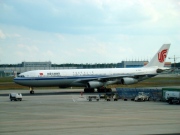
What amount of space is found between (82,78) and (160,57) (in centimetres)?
2073

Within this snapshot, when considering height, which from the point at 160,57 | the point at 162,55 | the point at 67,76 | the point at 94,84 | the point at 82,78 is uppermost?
the point at 162,55

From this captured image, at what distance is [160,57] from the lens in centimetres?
9262

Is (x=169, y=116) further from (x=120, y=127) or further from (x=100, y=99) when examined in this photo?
(x=100, y=99)

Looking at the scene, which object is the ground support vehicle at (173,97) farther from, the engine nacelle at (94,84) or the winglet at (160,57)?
the winglet at (160,57)

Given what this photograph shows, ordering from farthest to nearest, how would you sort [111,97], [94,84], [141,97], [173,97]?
[94,84]
[111,97]
[141,97]
[173,97]

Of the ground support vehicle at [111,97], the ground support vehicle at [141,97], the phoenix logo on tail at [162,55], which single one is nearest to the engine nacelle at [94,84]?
the ground support vehicle at [111,97]

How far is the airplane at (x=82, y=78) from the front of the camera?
267 feet

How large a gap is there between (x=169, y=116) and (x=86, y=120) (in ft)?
28.6

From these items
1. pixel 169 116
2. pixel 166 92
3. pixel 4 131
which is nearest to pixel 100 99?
pixel 166 92

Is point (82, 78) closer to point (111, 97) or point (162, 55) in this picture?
point (111, 97)

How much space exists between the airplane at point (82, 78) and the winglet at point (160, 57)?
3842 millimetres

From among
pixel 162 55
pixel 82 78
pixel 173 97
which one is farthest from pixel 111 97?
pixel 162 55

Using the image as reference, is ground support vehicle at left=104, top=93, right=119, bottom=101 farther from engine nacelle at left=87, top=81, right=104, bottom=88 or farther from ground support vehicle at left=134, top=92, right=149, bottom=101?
engine nacelle at left=87, top=81, right=104, bottom=88

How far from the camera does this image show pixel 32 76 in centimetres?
8112
